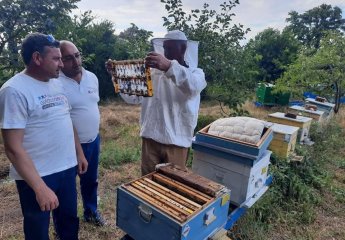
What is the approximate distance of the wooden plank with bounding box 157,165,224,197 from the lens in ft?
6.03

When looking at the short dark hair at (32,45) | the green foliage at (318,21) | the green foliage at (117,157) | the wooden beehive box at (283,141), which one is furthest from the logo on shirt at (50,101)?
the green foliage at (318,21)

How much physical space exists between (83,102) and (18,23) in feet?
9.02

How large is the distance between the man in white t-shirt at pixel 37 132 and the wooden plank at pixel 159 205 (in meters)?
0.50

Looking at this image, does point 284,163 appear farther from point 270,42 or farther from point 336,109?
point 270,42

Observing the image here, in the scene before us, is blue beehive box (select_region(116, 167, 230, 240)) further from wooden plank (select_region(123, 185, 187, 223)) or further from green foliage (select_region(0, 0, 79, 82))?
green foliage (select_region(0, 0, 79, 82))

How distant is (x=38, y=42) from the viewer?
5.82 ft

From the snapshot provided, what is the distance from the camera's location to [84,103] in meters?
2.45

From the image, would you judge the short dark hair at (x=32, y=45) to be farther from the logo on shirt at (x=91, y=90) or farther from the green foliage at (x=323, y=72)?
the green foliage at (x=323, y=72)

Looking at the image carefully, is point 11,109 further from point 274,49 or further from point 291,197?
point 274,49

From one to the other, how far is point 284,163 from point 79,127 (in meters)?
2.83

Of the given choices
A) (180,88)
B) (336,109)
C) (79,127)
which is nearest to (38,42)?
(79,127)

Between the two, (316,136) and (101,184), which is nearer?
(101,184)

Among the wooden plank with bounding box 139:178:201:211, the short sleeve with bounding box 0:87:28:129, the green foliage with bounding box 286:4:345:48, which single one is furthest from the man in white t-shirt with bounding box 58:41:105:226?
the green foliage with bounding box 286:4:345:48

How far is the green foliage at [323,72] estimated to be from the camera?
8344 millimetres
